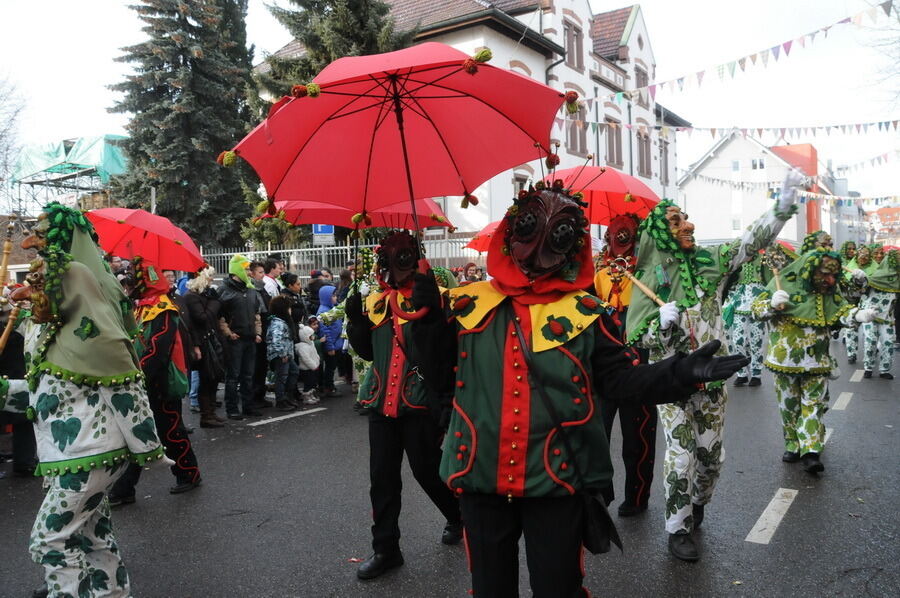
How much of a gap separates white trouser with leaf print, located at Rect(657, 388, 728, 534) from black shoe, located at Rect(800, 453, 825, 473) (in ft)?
6.24

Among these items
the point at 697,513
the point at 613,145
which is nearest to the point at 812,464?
the point at 697,513

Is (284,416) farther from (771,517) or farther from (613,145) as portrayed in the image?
(613,145)

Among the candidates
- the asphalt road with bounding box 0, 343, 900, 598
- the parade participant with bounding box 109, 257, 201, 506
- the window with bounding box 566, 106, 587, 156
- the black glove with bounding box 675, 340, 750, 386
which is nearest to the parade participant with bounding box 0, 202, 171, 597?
the asphalt road with bounding box 0, 343, 900, 598

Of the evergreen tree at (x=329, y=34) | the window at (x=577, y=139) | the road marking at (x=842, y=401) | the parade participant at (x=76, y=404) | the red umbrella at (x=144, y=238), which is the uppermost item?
the evergreen tree at (x=329, y=34)

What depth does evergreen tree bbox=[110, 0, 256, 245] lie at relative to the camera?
22.0m

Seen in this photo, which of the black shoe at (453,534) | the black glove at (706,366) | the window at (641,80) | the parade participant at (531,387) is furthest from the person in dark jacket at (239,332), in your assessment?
the window at (641,80)

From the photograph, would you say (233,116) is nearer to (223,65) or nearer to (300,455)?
(223,65)

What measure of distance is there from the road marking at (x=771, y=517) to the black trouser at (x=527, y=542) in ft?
8.48

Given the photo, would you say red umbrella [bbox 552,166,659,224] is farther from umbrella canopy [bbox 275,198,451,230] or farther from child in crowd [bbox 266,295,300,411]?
child in crowd [bbox 266,295,300,411]

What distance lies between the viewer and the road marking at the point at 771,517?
15.1 ft

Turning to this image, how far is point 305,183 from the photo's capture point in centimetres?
340

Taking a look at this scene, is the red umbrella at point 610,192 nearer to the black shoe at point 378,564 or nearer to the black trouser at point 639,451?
the black trouser at point 639,451

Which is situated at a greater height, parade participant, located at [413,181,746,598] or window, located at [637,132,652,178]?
window, located at [637,132,652,178]

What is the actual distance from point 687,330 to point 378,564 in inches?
96.9
